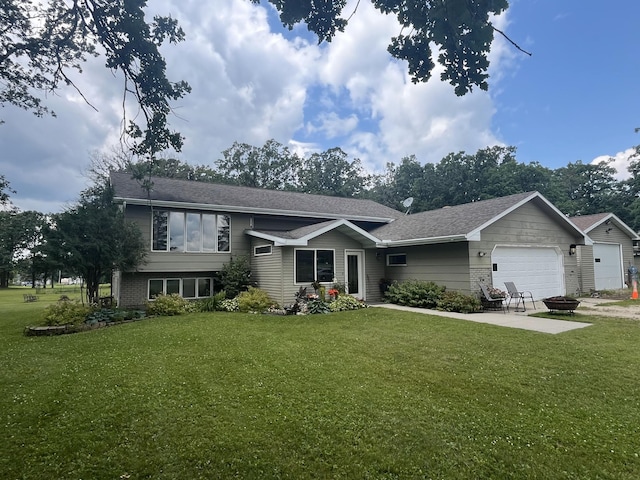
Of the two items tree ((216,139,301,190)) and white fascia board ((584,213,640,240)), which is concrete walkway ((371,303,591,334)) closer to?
white fascia board ((584,213,640,240))

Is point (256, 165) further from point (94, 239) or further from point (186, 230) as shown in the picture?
point (94, 239)

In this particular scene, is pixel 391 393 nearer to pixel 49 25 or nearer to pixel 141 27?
pixel 141 27

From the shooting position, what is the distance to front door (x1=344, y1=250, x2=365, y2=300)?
14.5 metres

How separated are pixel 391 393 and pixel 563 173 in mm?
47461

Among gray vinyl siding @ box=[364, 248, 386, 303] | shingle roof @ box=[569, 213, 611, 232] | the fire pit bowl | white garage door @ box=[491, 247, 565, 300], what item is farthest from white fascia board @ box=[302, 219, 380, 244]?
shingle roof @ box=[569, 213, 611, 232]

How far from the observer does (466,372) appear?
540 centimetres

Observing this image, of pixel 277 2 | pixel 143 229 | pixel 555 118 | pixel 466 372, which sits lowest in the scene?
pixel 466 372

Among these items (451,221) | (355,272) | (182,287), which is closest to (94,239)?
(182,287)

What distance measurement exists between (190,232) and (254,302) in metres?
4.41

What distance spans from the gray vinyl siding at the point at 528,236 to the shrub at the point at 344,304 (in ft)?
13.6

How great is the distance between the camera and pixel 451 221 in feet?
46.3

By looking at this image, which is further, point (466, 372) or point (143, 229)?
point (143, 229)

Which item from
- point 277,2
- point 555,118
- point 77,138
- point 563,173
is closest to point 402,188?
point 563,173

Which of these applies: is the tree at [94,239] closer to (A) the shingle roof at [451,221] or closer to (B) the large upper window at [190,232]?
(B) the large upper window at [190,232]
